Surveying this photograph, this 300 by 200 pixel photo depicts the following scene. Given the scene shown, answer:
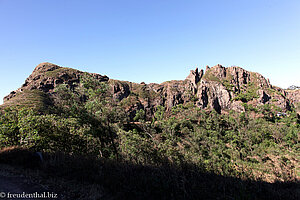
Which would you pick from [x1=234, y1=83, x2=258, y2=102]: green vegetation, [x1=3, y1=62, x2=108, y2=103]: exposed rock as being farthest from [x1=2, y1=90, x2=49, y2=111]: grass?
[x1=234, y1=83, x2=258, y2=102]: green vegetation

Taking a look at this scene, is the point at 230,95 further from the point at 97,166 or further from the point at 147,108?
the point at 97,166

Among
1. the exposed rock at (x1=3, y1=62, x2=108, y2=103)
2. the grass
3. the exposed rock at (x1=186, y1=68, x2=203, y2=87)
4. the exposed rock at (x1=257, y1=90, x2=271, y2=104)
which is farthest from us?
the exposed rock at (x1=186, y1=68, x2=203, y2=87)

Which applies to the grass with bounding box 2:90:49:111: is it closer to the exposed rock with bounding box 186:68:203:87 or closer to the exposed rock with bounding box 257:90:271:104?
the exposed rock with bounding box 186:68:203:87

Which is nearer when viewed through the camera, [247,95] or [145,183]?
[145,183]

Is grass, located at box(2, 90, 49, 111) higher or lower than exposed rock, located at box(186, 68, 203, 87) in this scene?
lower

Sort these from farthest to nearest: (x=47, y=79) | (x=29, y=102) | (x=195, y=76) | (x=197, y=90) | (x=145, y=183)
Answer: (x=195, y=76) < (x=197, y=90) < (x=47, y=79) < (x=29, y=102) < (x=145, y=183)

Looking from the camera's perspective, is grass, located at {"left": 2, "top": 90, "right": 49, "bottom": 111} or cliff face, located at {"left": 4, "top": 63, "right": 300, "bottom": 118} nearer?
grass, located at {"left": 2, "top": 90, "right": 49, "bottom": 111}

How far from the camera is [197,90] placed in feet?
586

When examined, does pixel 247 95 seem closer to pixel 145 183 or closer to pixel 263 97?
pixel 263 97

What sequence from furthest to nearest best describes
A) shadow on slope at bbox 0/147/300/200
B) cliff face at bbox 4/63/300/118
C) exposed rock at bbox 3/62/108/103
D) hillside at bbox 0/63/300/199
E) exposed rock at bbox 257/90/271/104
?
1. cliff face at bbox 4/63/300/118
2. exposed rock at bbox 257/90/271/104
3. exposed rock at bbox 3/62/108/103
4. hillside at bbox 0/63/300/199
5. shadow on slope at bbox 0/147/300/200

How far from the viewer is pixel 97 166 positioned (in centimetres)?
559

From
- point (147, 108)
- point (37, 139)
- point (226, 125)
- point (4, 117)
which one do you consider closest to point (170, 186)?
point (37, 139)

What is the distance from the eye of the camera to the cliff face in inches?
5792

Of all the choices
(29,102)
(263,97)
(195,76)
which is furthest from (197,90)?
(29,102)
